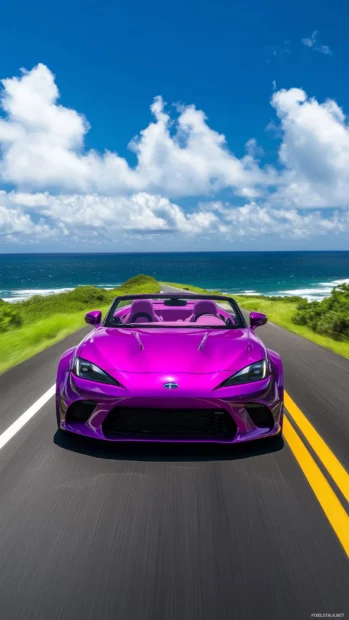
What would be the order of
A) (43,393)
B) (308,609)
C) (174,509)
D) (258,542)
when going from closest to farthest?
(308,609), (258,542), (174,509), (43,393)

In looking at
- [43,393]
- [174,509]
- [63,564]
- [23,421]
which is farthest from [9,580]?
[43,393]

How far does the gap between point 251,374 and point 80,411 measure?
152 cm

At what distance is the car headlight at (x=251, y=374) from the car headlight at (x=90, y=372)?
97 centimetres

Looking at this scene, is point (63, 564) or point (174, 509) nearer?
point (63, 564)

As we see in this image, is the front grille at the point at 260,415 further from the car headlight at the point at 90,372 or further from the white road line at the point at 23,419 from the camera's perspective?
the white road line at the point at 23,419

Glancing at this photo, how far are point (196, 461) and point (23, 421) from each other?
221 centimetres

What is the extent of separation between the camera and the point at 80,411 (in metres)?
4.54

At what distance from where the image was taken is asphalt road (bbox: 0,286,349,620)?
99.1 inches

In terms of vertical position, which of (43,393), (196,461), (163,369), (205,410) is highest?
(163,369)

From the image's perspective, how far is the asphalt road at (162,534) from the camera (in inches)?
99.1

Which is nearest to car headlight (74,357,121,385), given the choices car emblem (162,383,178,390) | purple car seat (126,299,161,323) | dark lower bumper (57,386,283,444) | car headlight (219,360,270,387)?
dark lower bumper (57,386,283,444)

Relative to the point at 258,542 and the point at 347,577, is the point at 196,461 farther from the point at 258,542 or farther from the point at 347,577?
the point at 347,577

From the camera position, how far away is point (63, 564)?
112 inches

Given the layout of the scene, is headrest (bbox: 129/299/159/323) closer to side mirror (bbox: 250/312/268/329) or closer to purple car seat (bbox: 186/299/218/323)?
purple car seat (bbox: 186/299/218/323)
